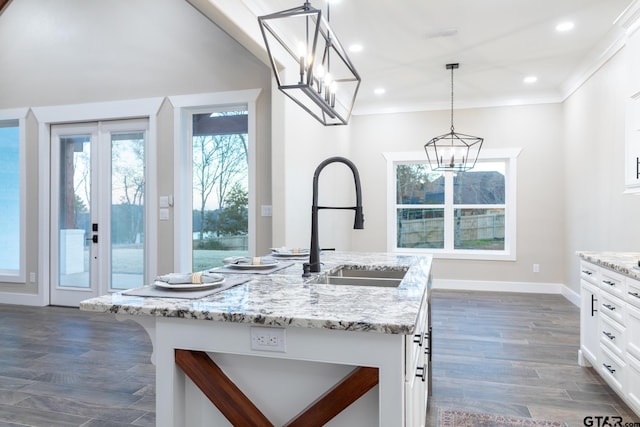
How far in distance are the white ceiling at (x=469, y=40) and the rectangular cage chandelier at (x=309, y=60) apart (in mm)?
237

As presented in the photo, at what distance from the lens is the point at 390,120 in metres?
6.60

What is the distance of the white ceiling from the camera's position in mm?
3332

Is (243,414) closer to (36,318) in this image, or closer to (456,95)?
(36,318)

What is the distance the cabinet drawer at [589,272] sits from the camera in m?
2.93

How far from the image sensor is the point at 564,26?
3.75 metres

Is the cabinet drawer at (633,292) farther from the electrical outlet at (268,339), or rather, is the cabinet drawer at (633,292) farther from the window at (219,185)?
the window at (219,185)

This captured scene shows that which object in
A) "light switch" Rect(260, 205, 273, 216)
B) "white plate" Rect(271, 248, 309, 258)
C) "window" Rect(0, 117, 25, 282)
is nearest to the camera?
"white plate" Rect(271, 248, 309, 258)

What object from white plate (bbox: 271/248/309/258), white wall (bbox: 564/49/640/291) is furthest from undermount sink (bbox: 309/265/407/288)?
white wall (bbox: 564/49/640/291)

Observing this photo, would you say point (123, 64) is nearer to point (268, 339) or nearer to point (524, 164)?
point (268, 339)

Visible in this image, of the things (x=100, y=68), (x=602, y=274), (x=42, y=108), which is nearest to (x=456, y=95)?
(x=602, y=274)

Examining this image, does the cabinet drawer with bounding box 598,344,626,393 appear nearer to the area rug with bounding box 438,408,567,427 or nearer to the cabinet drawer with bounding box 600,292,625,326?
the cabinet drawer with bounding box 600,292,625,326

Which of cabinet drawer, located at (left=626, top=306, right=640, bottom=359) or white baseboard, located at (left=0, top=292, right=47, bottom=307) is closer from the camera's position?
cabinet drawer, located at (left=626, top=306, right=640, bottom=359)

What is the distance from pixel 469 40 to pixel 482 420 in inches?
131

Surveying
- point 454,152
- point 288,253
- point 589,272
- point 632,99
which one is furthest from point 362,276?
point 454,152
